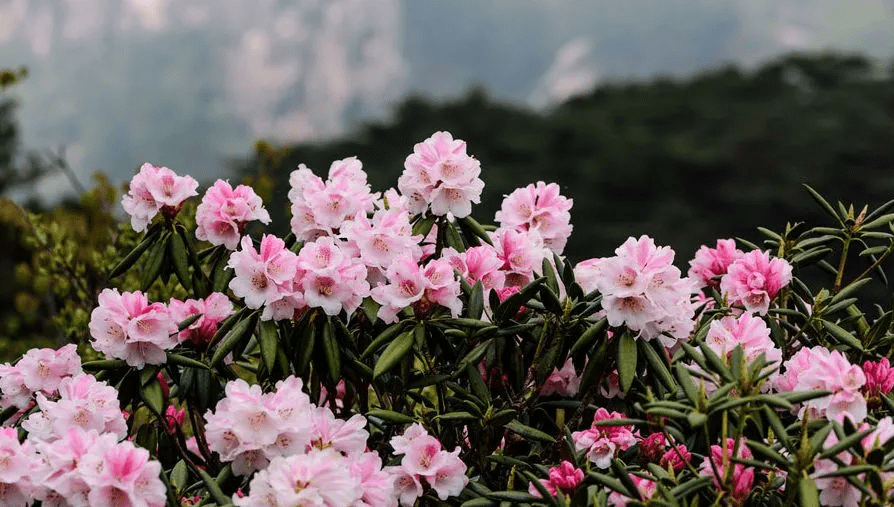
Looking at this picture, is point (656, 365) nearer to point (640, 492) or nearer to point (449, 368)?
point (640, 492)

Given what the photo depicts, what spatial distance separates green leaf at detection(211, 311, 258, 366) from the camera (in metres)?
2.27

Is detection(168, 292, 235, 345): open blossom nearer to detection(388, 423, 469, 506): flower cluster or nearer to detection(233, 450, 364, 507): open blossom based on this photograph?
detection(388, 423, 469, 506): flower cluster

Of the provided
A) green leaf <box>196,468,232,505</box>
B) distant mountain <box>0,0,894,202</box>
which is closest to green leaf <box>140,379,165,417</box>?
green leaf <box>196,468,232,505</box>

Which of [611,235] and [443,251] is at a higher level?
[611,235]

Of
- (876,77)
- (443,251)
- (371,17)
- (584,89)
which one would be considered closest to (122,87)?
(371,17)

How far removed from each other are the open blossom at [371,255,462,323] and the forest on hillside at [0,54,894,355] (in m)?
18.3

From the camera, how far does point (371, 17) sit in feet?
348

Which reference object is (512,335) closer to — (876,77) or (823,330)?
(823,330)

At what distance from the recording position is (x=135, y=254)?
2.63 m

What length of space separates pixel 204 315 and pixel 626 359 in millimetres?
1050

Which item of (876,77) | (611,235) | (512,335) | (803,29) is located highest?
(803,29)

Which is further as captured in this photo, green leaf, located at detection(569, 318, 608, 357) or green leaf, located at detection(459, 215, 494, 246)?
green leaf, located at detection(459, 215, 494, 246)

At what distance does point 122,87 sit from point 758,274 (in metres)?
137

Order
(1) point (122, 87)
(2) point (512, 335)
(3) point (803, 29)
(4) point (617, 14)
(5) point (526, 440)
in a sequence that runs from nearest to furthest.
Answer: (2) point (512, 335)
(5) point (526, 440)
(3) point (803, 29)
(4) point (617, 14)
(1) point (122, 87)
